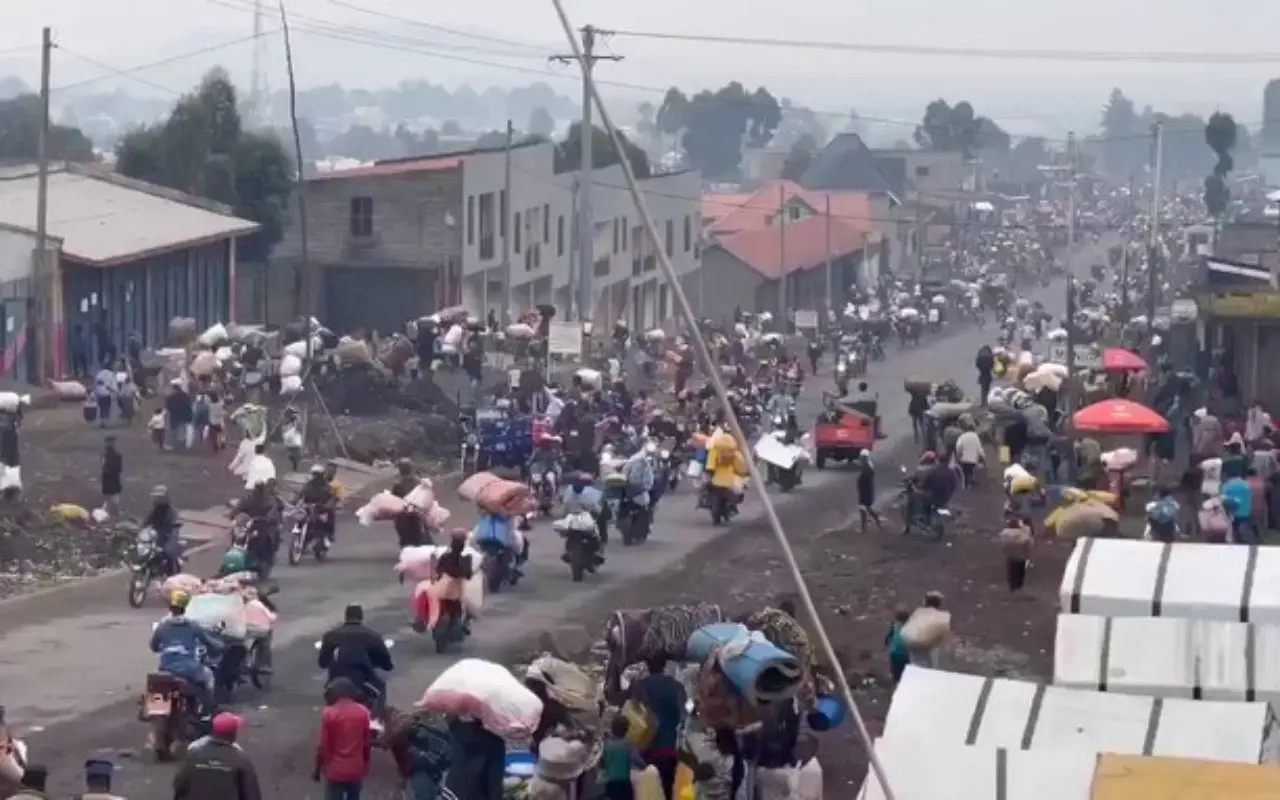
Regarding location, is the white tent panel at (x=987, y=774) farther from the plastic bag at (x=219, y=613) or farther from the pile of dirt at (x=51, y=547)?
the pile of dirt at (x=51, y=547)

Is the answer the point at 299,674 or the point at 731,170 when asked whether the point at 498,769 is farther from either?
the point at 731,170

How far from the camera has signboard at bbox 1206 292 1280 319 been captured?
36125mm

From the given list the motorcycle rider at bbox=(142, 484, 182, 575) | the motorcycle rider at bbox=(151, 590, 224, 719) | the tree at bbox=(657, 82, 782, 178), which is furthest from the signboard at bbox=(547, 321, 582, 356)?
the tree at bbox=(657, 82, 782, 178)

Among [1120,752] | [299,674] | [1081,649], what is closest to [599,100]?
[1120,752]

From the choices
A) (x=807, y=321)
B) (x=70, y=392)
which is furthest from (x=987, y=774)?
(x=807, y=321)

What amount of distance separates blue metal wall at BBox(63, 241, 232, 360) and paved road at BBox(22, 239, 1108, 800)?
562 inches

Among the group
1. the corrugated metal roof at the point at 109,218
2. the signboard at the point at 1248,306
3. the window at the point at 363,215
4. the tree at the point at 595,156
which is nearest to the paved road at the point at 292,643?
the signboard at the point at 1248,306

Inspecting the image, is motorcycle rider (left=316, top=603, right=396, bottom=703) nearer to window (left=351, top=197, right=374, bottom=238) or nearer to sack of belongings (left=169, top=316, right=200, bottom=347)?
sack of belongings (left=169, top=316, right=200, bottom=347)

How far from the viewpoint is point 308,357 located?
36.7m

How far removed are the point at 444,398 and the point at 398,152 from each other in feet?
536

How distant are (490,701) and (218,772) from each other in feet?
5.61

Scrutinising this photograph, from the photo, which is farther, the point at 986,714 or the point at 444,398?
the point at 444,398

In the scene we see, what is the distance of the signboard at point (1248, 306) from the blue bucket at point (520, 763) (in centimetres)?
2399

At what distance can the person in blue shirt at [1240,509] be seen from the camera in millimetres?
25188
